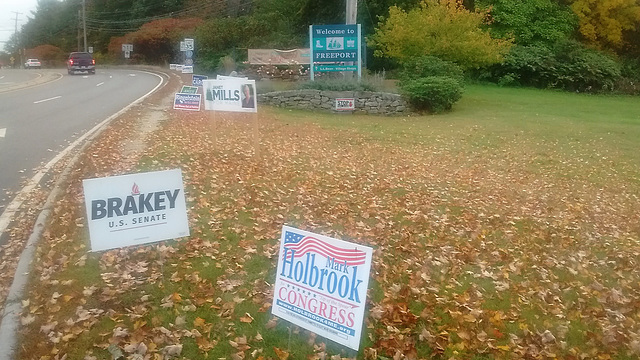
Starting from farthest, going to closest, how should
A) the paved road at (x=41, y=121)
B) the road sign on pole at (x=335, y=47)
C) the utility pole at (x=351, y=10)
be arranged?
the utility pole at (x=351, y=10) < the road sign on pole at (x=335, y=47) < the paved road at (x=41, y=121)

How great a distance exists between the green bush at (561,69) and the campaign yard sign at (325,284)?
33.4m

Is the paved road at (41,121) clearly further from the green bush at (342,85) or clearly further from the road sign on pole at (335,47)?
the road sign on pole at (335,47)

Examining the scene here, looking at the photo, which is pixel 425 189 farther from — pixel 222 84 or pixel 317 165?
pixel 222 84

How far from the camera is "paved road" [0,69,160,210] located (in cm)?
1059

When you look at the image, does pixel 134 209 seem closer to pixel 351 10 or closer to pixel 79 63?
pixel 351 10

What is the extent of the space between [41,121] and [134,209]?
1232 centimetres

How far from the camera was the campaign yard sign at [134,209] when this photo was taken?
5070mm

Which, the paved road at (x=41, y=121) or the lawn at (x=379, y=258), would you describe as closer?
the lawn at (x=379, y=258)

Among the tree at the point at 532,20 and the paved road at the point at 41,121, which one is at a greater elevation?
the tree at the point at 532,20

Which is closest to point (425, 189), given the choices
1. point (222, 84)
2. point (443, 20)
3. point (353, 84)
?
point (222, 84)

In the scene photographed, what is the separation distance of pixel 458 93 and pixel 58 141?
13.8 metres

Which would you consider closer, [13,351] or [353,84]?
[13,351]

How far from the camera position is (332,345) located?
15.2ft

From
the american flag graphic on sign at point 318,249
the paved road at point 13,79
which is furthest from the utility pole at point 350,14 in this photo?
the american flag graphic on sign at point 318,249
